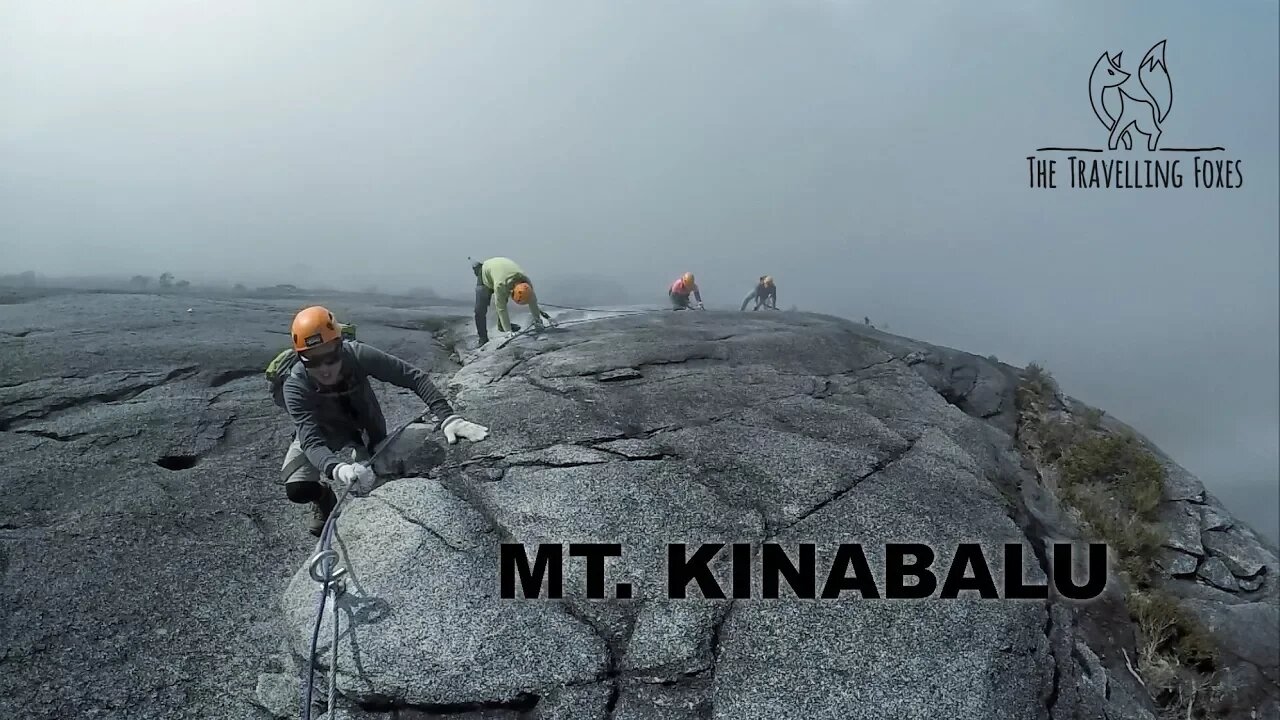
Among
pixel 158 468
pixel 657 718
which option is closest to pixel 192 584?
pixel 158 468

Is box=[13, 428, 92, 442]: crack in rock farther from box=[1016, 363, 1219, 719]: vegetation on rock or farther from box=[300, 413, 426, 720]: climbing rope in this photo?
box=[1016, 363, 1219, 719]: vegetation on rock

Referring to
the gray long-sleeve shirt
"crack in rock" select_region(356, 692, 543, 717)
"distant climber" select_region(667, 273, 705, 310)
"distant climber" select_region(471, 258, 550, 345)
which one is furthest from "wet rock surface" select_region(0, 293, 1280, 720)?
"distant climber" select_region(667, 273, 705, 310)

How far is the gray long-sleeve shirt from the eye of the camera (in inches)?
205

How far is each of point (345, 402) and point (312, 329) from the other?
3.07ft

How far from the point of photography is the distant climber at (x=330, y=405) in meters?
4.96

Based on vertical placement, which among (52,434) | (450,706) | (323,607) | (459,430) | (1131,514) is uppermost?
(459,430)

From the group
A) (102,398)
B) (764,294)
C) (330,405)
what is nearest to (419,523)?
(330,405)

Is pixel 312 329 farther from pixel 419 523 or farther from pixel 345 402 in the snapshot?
pixel 419 523

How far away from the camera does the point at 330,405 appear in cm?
547

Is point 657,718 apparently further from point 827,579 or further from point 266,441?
point 266,441

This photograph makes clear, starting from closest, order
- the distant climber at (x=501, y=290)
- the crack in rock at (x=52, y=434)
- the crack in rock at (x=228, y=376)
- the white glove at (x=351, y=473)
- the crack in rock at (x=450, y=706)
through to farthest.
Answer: the crack in rock at (x=450, y=706)
the white glove at (x=351, y=473)
the crack in rock at (x=52, y=434)
the crack in rock at (x=228, y=376)
the distant climber at (x=501, y=290)

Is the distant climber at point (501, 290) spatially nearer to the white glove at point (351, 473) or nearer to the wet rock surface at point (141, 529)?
the wet rock surface at point (141, 529)

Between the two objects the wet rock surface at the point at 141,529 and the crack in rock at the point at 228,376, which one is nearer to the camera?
the wet rock surface at the point at 141,529

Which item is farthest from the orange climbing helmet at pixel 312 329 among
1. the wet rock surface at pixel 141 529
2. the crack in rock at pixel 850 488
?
the crack in rock at pixel 850 488
